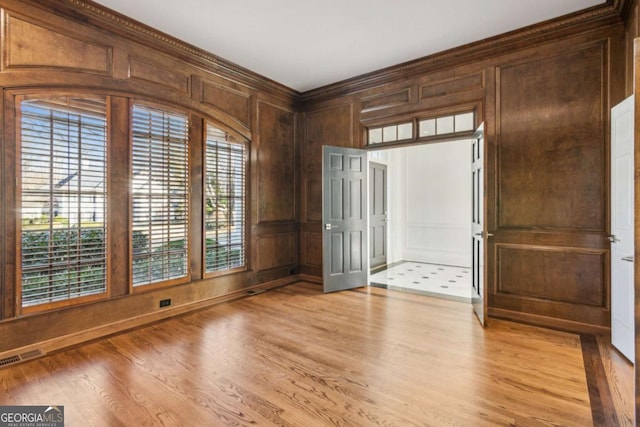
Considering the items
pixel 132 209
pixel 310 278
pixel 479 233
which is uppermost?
pixel 132 209

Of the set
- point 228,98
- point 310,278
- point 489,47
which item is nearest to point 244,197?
point 228,98

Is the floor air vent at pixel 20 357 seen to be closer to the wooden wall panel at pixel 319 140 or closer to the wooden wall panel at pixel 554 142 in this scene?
the wooden wall panel at pixel 319 140

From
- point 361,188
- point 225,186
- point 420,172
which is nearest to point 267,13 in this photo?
point 225,186

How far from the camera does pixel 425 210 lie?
725 centimetres

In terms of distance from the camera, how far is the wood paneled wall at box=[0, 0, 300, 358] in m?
2.71

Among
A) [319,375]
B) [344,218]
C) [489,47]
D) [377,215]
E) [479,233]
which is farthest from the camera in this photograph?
[377,215]

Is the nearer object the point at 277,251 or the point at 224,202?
the point at 224,202

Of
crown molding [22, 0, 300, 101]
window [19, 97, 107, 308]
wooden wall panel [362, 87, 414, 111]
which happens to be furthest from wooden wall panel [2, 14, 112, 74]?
wooden wall panel [362, 87, 414, 111]

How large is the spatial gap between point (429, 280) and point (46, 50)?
5763mm

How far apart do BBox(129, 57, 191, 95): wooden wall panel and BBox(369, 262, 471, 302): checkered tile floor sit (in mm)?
3997

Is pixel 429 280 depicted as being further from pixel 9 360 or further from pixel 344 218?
pixel 9 360

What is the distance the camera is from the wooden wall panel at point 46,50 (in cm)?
268

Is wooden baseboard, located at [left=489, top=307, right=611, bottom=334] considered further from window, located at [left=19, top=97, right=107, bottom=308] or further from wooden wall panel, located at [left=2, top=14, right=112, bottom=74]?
wooden wall panel, located at [left=2, top=14, right=112, bottom=74]

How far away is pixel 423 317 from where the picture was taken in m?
3.71
